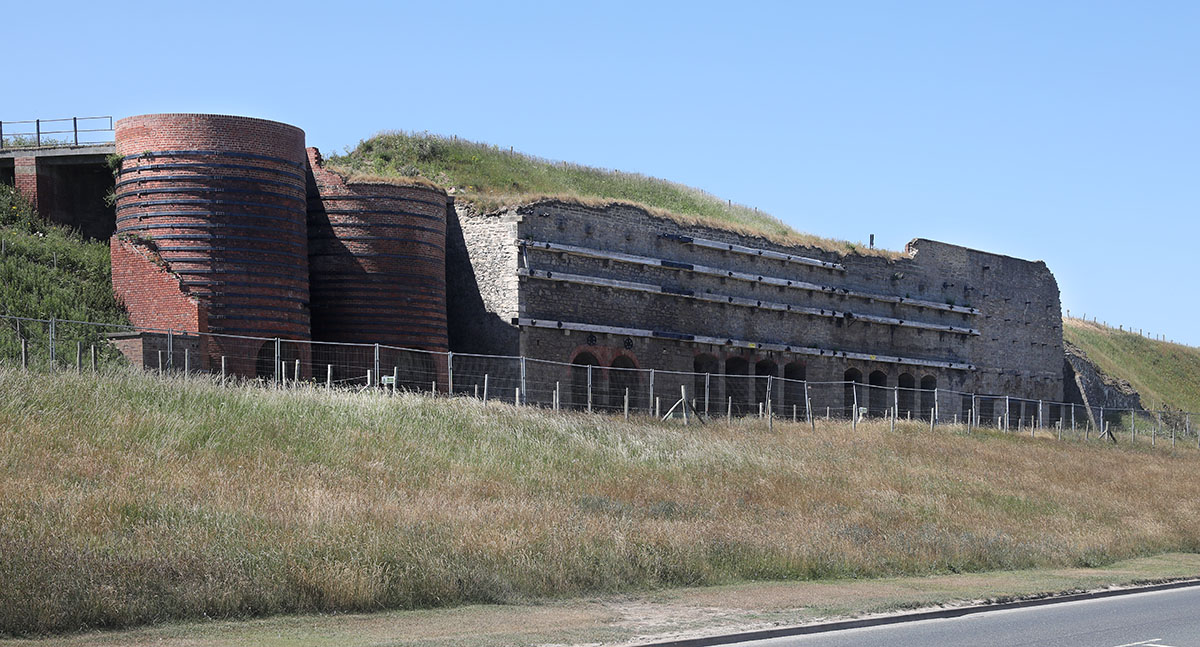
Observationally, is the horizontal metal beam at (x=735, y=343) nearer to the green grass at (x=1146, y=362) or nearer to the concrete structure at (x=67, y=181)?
the concrete structure at (x=67, y=181)

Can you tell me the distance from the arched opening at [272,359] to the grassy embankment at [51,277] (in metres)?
3.39

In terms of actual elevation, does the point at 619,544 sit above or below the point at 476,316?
below

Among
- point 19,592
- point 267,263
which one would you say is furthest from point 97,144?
point 19,592

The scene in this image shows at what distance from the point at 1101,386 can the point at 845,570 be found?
5172 centimetres

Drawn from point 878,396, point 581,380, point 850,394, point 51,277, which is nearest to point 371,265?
point 581,380

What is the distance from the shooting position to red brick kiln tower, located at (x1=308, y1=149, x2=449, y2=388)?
33188 millimetres

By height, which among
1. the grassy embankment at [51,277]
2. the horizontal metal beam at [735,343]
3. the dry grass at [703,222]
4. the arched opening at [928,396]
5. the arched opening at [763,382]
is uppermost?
the dry grass at [703,222]

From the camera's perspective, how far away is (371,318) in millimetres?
33156

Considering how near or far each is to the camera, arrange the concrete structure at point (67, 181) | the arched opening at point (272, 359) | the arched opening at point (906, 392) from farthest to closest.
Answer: the arched opening at point (906, 392), the concrete structure at point (67, 181), the arched opening at point (272, 359)

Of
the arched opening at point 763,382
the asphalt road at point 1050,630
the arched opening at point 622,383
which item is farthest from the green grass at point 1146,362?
the asphalt road at point 1050,630

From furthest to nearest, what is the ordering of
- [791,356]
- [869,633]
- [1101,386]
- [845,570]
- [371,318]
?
[1101,386], [791,356], [371,318], [845,570], [869,633]

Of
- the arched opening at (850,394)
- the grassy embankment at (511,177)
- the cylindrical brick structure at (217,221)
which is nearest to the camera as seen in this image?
the cylindrical brick structure at (217,221)

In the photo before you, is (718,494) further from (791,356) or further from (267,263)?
(791,356)

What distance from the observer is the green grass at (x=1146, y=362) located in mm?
76438
